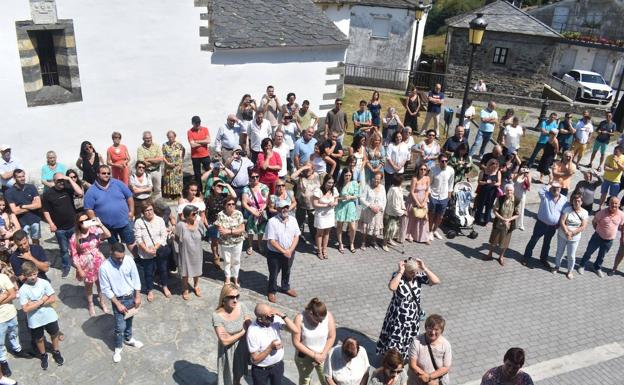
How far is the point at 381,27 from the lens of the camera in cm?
2928

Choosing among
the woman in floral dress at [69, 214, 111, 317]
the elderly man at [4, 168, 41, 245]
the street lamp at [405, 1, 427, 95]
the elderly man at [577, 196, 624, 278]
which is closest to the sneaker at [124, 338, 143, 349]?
the woman in floral dress at [69, 214, 111, 317]

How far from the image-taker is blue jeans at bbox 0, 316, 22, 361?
21.1ft

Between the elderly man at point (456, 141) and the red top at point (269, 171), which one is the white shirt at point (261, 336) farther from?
the elderly man at point (456, 141)

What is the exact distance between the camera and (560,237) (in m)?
10.1

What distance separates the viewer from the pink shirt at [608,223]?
9.88 meters

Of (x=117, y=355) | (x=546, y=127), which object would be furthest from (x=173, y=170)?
(x=546, y=127)

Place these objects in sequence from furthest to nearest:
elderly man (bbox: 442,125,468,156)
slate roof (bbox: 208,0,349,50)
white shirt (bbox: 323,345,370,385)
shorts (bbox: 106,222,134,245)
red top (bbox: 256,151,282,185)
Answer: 1. slate roof (bbox: 208,0,349,50)
2. elderly man (bbox: 442,125,468,156)
3. red top (bbox: 256,151,282,185)
4. shorts (bbox: 106,222,134,245)
5. white shirt (bbox: 323,345,370,385)

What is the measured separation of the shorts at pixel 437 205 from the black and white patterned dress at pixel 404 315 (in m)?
4.17

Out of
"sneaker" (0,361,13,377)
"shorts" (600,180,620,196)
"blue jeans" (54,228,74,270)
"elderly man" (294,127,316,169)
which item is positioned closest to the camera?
"sneaker" (0,361,13,377)

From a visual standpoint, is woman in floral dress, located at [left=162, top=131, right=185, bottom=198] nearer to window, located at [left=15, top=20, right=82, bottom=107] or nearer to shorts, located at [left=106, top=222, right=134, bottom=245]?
shorts, located at [left=106, top=222, right=134, bottom=245]

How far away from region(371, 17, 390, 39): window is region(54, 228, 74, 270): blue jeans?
2371 cm

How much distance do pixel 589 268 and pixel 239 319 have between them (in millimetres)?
7771

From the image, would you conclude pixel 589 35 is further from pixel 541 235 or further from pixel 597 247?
pixel 541 235

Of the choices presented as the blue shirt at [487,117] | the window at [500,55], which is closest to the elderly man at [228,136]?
the blue shirt at [487,117]
